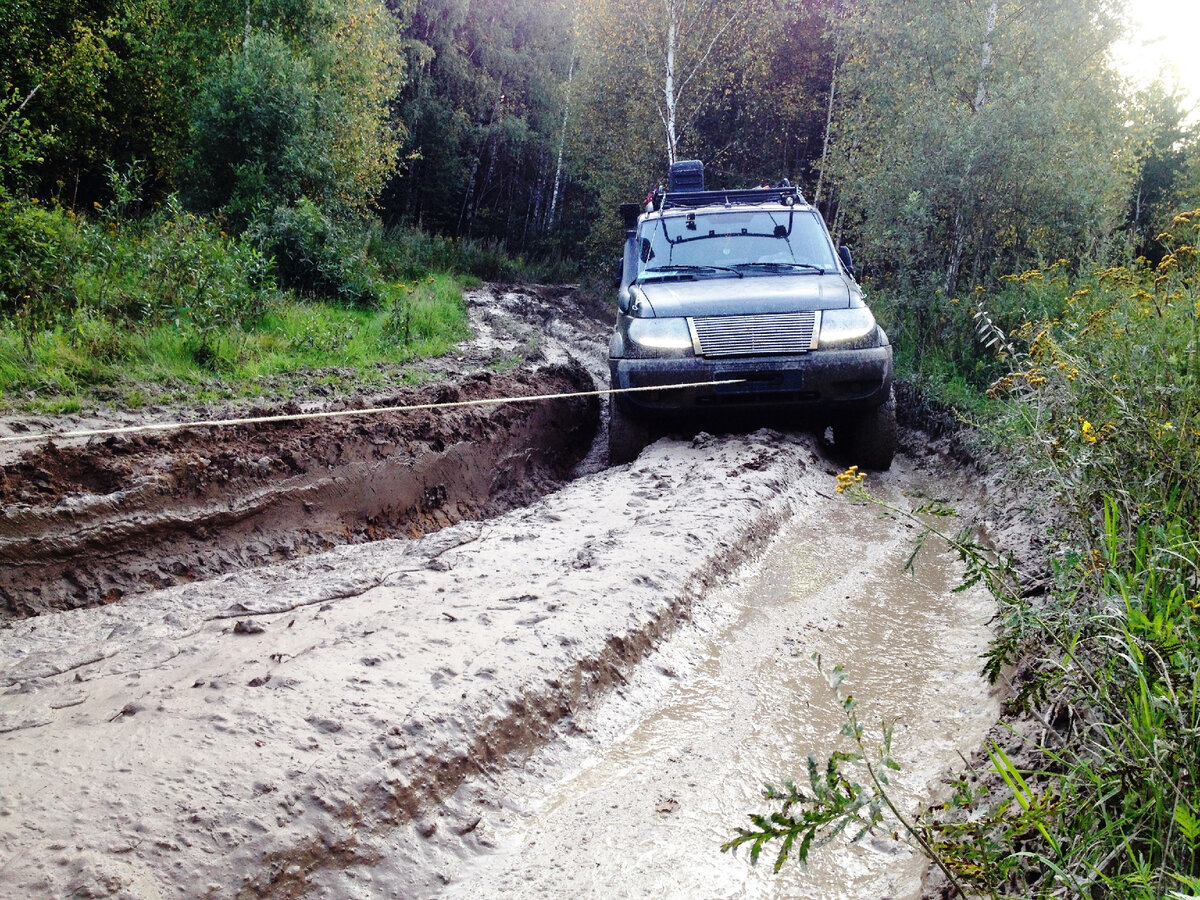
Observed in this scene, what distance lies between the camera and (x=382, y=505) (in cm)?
583

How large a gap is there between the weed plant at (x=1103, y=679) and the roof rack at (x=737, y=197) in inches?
163

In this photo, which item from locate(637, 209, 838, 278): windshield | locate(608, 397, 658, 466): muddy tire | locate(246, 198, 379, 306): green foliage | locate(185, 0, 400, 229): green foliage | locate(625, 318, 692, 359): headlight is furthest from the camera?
locate(185, 0, 400, 229): green foliage

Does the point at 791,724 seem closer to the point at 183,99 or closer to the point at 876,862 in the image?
the point at 876,862

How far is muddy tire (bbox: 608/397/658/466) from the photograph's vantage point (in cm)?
655

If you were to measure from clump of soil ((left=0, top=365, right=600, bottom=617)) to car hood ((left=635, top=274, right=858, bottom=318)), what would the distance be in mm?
1951

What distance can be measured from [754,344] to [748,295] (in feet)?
1.52

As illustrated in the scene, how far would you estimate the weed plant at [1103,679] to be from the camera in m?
1.56

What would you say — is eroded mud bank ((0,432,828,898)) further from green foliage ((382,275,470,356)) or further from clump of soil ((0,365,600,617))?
A: green foliage ((382,275,470,356))

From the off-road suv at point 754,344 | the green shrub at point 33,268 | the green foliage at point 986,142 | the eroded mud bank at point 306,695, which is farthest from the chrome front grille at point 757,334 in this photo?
the green foliage at point 986,142

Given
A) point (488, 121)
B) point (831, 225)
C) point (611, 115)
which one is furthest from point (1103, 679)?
point (488, 121)

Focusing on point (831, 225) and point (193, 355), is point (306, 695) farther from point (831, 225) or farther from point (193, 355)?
point (831, 225)

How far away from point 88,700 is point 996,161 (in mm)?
11352

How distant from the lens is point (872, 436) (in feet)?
21.3

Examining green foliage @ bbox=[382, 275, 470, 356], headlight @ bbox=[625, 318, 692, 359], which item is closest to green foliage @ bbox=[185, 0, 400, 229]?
green foliage @ bbox=[382, 275, 470, 356]
